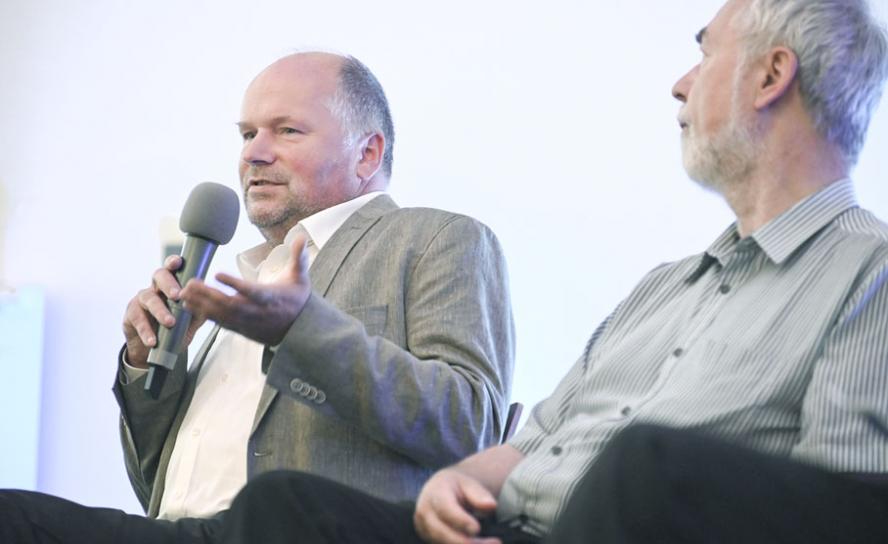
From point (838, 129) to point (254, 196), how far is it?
44.4 inches

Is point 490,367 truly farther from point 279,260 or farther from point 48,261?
point 48,261

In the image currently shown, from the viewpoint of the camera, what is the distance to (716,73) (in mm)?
1642

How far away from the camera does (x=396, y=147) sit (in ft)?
10.4

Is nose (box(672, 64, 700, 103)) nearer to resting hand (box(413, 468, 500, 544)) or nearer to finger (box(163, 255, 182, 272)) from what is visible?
resting hand (box(413, 468, 500, 544))

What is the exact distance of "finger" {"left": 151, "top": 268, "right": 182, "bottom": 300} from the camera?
1.80m

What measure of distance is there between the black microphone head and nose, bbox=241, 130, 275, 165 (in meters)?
0.35

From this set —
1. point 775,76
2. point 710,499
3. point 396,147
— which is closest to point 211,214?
point 775,76

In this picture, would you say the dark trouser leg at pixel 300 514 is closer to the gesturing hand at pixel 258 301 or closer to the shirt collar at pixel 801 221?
the gesturing hand at pixel 258 301

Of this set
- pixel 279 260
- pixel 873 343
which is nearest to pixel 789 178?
pixel 873 343

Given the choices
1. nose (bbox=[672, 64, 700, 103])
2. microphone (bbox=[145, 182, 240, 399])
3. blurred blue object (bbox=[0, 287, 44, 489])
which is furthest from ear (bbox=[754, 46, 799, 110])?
blurred blue object (bbox=[0, 287, 44, 489])

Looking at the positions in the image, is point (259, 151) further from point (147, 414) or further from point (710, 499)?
point (710, 499)

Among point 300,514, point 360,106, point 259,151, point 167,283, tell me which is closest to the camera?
point 300,514

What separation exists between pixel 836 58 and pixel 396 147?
172 centimetres

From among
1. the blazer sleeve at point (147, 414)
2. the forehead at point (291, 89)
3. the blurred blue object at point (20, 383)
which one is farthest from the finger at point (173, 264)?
the blurred blue object at point (20, 383)
